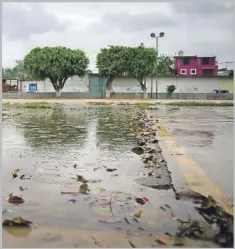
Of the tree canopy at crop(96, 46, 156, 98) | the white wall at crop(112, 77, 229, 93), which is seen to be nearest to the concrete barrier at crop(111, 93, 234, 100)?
the white wall at crop(112, 77, 229, 93)

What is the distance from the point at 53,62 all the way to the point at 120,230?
4361 cm

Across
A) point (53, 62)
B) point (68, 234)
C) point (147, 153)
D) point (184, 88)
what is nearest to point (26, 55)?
point (53, 62)

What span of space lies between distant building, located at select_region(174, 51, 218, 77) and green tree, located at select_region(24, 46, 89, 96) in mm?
20280

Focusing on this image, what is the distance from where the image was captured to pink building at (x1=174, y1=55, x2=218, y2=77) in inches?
2429

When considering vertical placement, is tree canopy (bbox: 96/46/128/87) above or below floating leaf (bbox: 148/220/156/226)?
above

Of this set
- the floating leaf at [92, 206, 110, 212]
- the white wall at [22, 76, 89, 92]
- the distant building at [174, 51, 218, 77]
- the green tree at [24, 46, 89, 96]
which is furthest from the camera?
the distant building at [174, 51, 218, 77]

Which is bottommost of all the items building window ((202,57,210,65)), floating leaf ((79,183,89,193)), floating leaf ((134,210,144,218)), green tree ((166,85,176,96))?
floating leaf ((134,210,144,218))

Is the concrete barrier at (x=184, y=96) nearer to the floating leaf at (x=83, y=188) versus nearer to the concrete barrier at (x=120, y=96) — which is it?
the concrete barrier at (x=120, y=96)

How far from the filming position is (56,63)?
44812 millimetres

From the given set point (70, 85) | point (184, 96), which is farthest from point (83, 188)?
point (70, 85)

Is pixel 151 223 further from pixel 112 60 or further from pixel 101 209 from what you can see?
pixel 112 60

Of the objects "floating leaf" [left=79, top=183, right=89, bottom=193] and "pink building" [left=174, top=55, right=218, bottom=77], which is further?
"pink building" [left=174, top=55, right=218, bottom=77]

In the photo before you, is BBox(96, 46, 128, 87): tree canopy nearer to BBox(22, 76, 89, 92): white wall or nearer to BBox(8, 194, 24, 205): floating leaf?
BBox(22, 76, 89, 92): white wall

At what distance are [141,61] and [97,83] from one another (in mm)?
7840
